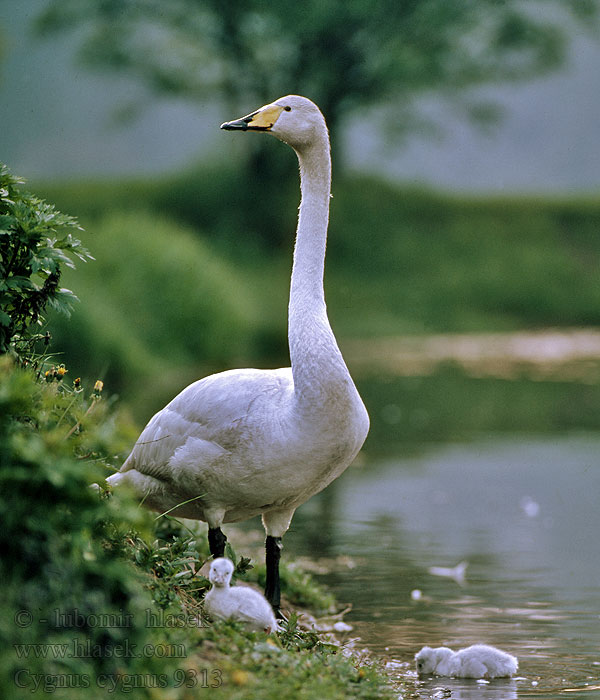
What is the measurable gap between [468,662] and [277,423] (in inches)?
61.4

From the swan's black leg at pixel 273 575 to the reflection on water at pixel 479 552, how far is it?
697 mm

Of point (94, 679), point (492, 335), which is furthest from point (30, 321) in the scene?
point (492, 335)

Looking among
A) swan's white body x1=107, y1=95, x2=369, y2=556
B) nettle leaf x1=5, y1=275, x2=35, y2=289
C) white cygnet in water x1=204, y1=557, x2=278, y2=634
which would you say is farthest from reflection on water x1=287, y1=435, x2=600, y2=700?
nettle leaf x1=5, y1=275, x2=35, y2=289

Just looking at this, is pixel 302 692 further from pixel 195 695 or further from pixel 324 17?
pixel 324 17

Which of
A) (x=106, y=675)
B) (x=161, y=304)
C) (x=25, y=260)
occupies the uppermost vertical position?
(x=161, y=304)

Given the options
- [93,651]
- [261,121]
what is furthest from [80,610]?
[261,121]

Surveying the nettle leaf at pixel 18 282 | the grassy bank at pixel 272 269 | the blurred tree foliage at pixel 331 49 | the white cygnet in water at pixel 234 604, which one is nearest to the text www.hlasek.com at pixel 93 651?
the white cygnet in water at pixel 234 604

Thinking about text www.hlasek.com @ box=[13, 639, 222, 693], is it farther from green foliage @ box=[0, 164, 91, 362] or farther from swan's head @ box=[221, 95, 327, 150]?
swan's head @ box=[221, 95, 327, 150]

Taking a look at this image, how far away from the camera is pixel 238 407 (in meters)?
5.68

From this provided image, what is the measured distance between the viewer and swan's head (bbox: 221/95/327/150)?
614 centimetres

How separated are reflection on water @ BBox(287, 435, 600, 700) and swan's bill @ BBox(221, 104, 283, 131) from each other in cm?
294

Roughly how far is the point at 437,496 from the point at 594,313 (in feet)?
66.1

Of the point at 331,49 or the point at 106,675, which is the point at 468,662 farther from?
the point at 331,49

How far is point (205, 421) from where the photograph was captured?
5805 millimetres
